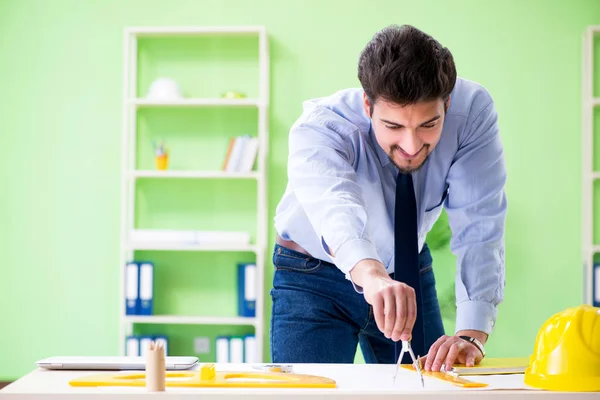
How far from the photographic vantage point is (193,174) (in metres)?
4.04

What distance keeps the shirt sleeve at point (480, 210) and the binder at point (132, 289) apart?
253cm

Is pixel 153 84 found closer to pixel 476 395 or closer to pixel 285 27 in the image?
pixel 285 27

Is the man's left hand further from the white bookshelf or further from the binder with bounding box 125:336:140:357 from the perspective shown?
the binder with bounding box 125:336:140:357

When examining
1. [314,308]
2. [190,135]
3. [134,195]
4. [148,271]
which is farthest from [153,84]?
[314,308]

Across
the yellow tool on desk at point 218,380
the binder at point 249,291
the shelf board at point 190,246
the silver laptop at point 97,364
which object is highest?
the shelf board at point 190,246

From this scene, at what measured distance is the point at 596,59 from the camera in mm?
4246

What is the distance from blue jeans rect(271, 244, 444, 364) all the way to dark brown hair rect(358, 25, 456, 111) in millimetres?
504

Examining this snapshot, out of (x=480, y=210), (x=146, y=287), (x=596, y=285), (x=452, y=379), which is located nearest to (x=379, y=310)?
(x=452, y=379)

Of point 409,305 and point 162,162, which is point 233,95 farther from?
point 409,305

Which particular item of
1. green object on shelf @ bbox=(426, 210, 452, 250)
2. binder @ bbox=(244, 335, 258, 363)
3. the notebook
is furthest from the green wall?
the notebook

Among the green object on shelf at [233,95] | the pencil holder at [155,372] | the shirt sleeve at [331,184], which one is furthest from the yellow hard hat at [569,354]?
the green object on shelf at [233,95]

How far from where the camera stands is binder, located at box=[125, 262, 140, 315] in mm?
4047

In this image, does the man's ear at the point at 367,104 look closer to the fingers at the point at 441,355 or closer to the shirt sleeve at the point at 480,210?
the shirt sleeve at the point at 480,210

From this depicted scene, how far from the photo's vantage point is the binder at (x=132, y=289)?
4.05 m
